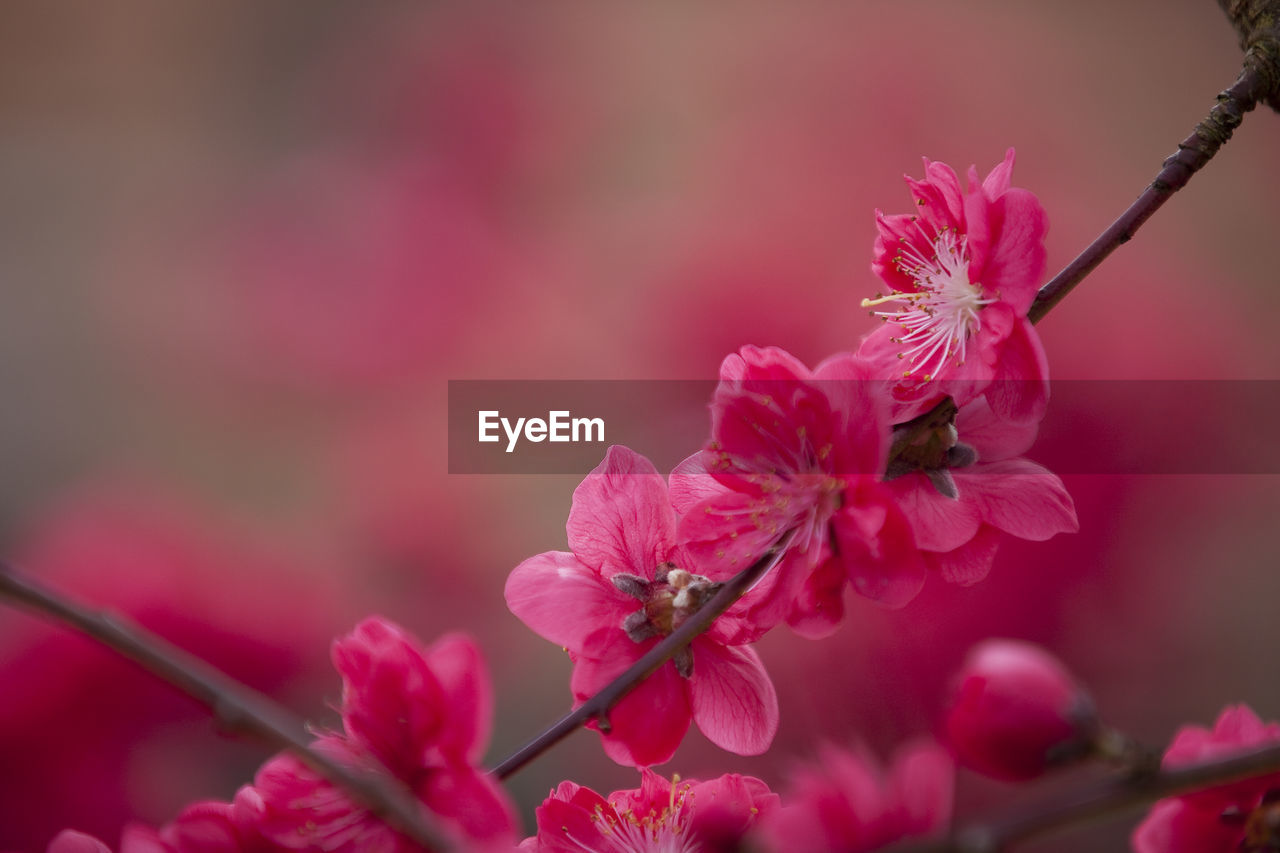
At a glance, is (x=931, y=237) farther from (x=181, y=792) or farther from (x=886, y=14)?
(x=886, y=14)

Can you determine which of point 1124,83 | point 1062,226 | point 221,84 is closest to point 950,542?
point 1062,226

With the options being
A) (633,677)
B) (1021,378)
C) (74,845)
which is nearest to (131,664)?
(74,845)

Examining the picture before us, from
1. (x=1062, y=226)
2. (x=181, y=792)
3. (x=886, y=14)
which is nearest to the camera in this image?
(x=181, y=792)

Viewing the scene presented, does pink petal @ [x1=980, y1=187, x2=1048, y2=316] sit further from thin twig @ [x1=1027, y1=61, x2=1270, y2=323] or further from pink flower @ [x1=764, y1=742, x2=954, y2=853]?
pink flower @ [x1=764, y1=742, x2=954, y2=853]

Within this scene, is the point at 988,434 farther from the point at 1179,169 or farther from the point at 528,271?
the point at 528,271

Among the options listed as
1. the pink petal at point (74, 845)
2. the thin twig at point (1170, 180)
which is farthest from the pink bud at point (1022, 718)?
the pink petal at point (74, 845)

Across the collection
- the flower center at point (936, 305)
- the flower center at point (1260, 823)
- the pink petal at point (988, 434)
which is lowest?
the flower center at point (1260, 823)

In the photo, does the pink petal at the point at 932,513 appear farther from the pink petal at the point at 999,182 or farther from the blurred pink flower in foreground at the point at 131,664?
the blurred pink flower in foreground at the point at 131,664

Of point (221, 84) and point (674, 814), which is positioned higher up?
point (221, 84)
